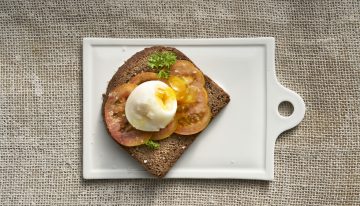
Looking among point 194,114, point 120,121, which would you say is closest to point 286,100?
point 194,114

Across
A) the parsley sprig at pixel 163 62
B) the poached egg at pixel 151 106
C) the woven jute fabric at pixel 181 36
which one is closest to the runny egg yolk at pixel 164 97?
the poached egg at pixel 151 106

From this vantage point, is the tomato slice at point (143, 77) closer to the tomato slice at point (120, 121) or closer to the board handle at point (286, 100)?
the tomato slice at point (120, 121)

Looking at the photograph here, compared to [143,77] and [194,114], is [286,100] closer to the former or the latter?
[194,114]

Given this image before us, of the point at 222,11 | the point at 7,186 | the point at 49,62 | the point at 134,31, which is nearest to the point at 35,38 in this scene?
Answer: the point at 49,62

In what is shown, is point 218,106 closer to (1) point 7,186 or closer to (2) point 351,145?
(2) point 351,145

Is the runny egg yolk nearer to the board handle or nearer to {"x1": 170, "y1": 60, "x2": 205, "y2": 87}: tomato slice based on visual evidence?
{"x1": 170, "y1": 60, "x2": 205, "y2": 87}: tomato slice

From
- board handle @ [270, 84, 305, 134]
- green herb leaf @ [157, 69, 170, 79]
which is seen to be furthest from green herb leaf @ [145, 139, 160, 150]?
board handle @ [270, 84, 305, 134]
